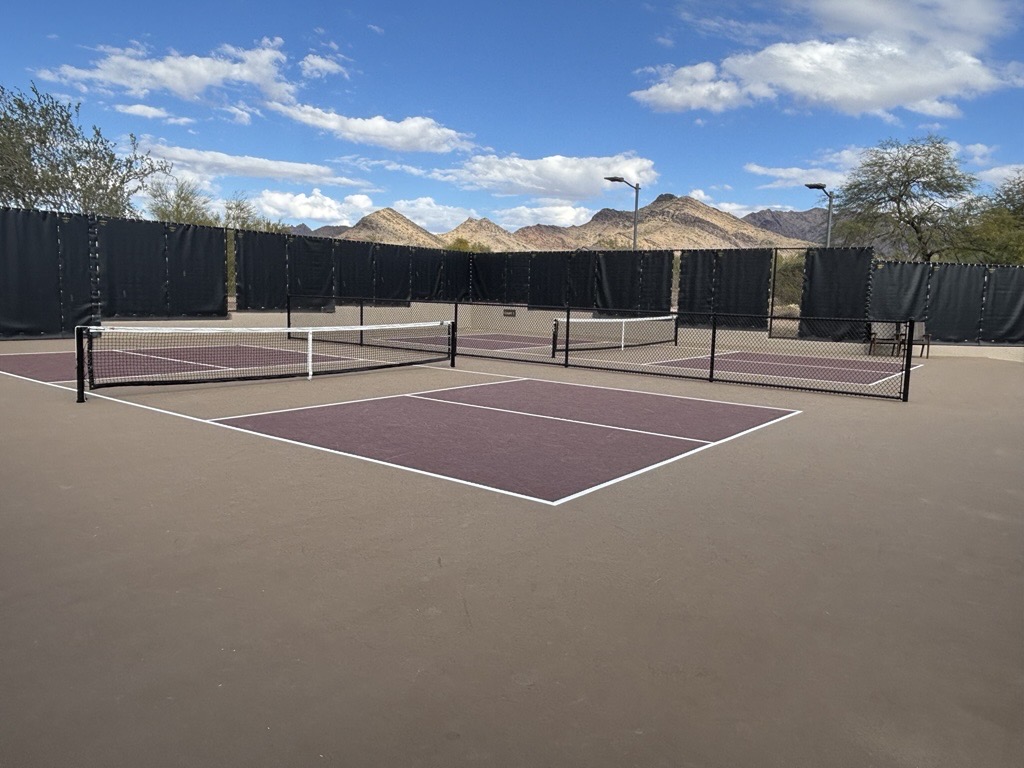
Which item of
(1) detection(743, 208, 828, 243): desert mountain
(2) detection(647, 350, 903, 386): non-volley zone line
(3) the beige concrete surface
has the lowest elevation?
(3) the beige concrete surface

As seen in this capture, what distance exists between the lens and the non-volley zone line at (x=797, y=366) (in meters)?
15.6

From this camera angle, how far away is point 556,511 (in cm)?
539

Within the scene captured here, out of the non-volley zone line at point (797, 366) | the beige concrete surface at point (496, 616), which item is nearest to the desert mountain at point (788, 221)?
the non-volley zone line at point (797, 366)

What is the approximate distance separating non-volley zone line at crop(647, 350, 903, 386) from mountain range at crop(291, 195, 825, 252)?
80.4m

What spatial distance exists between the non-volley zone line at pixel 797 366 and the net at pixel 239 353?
20.1 ft

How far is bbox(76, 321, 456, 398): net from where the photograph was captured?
1173 cm

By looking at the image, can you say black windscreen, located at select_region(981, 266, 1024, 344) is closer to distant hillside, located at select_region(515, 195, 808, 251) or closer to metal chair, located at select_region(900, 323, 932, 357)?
metal chair, located at select_region(900, 323, 932, 357)

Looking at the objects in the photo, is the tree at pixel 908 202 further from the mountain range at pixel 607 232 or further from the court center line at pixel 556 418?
the mountain range at pixel 607 232

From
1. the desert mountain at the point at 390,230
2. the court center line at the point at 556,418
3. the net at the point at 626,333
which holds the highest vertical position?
the desert mountain at the point at 390,230

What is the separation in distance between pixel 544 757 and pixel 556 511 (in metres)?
2.88

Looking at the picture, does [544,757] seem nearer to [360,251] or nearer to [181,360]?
[181,360]

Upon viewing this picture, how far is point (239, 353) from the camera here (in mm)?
17297

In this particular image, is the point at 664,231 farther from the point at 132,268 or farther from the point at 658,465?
the point at 658,465

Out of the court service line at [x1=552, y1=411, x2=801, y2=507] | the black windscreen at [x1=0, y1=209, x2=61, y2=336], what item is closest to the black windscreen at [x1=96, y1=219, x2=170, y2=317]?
the black windscreen at [x1=0, y1=209, x2=61, y2=336]
